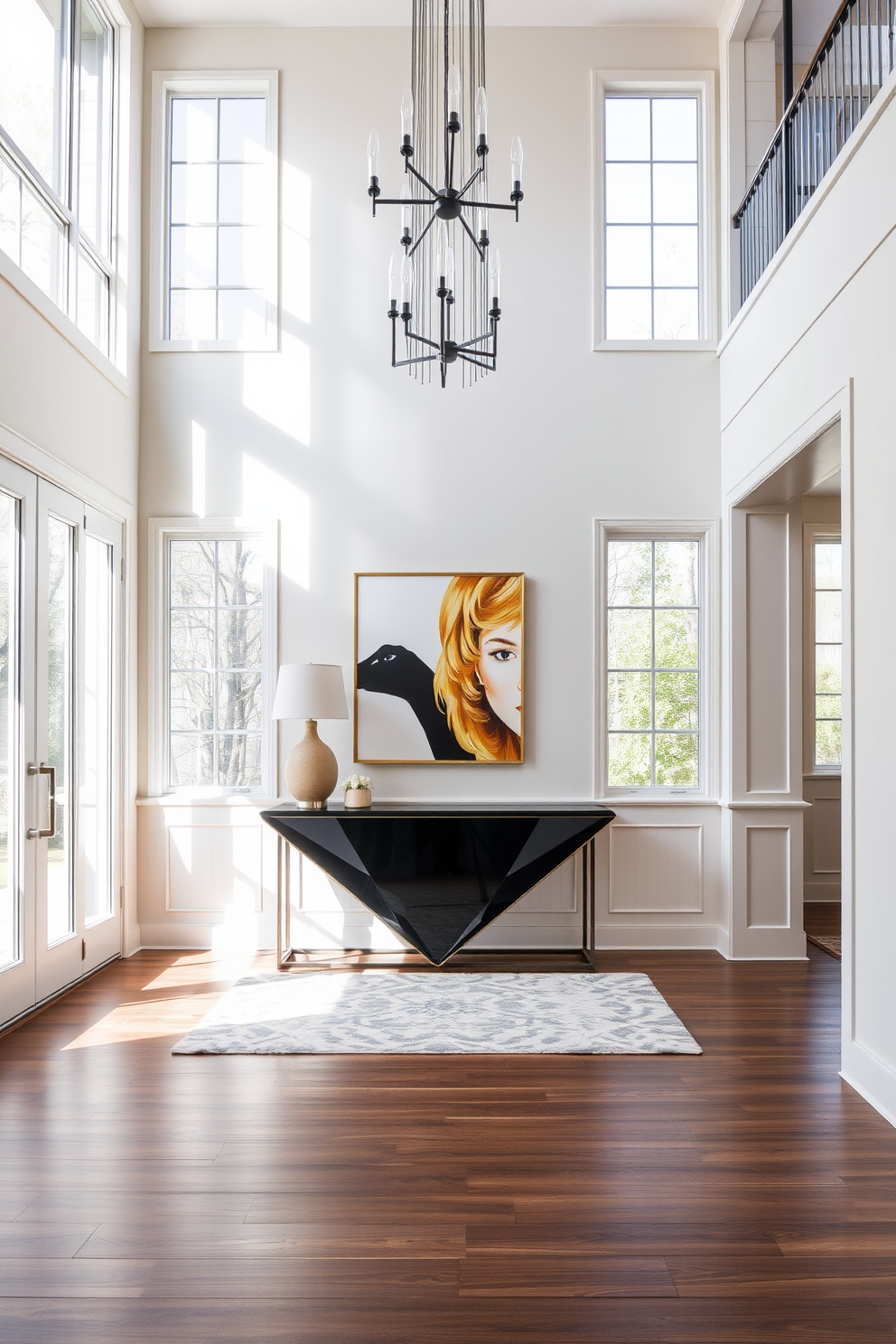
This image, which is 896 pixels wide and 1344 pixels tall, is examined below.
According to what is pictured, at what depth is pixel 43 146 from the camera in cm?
438

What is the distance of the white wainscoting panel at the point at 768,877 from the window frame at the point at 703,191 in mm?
2694

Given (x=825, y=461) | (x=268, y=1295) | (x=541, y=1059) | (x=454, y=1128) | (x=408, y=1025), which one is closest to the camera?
(x=268, y=1295)

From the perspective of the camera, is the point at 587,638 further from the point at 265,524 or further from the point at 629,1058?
the point at 629,1058

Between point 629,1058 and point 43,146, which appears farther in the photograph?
point 43,146

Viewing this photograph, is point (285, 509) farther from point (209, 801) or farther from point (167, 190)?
point (167, 190)

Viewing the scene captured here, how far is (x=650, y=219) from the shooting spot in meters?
5.56

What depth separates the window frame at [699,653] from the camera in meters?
5.32

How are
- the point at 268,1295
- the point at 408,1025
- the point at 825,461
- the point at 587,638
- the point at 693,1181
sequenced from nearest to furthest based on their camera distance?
the point at 268,1295 → the point at 693,1181 → the point at 408,1025 → the point at 825,461 → the point at 587,638

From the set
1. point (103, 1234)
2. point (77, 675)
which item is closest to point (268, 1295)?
point (103, 1234)

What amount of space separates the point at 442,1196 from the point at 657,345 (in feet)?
14.5

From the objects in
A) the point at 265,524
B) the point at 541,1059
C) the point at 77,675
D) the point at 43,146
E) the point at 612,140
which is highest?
the point at 612,140

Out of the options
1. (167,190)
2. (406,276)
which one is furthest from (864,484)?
(167,190)

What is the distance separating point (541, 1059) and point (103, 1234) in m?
1.73

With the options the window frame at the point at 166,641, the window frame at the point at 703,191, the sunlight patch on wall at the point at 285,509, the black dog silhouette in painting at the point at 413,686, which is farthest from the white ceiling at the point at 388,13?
the black dog silhouette in painting at the point at 413,686
